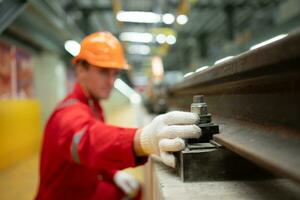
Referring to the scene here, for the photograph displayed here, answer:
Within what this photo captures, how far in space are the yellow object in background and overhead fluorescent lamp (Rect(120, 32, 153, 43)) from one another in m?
5.30

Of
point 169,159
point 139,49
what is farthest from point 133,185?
point 139,49

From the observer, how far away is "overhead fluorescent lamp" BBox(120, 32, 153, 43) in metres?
11.6

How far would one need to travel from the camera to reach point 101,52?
2422 mm

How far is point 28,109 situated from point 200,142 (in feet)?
20.9

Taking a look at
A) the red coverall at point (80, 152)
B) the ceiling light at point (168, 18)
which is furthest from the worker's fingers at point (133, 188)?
the ceiling light at point (168, 18)

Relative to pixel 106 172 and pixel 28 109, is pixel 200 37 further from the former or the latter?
pixel 106 172

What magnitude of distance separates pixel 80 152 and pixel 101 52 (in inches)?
49.0

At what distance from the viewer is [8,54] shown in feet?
19.6

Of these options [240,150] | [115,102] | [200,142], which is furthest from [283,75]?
[115,102]

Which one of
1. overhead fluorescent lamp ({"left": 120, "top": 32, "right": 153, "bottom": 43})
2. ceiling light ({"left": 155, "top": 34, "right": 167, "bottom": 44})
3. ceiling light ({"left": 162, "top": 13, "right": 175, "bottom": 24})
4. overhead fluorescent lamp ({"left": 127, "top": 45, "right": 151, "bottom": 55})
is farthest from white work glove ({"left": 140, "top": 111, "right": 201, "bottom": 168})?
overhead fluorescent lamp ({"left": 127, "top": 45, "right": 151, "bottom": 55})

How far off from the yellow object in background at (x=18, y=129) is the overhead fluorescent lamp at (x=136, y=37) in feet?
17.4

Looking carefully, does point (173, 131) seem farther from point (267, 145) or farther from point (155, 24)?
point (155, 24)

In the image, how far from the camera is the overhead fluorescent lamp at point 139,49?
15102 millimetres

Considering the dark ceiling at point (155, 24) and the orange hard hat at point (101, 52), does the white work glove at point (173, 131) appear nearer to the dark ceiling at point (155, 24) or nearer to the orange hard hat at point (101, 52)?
the orange hard hat at point (101, 52)
